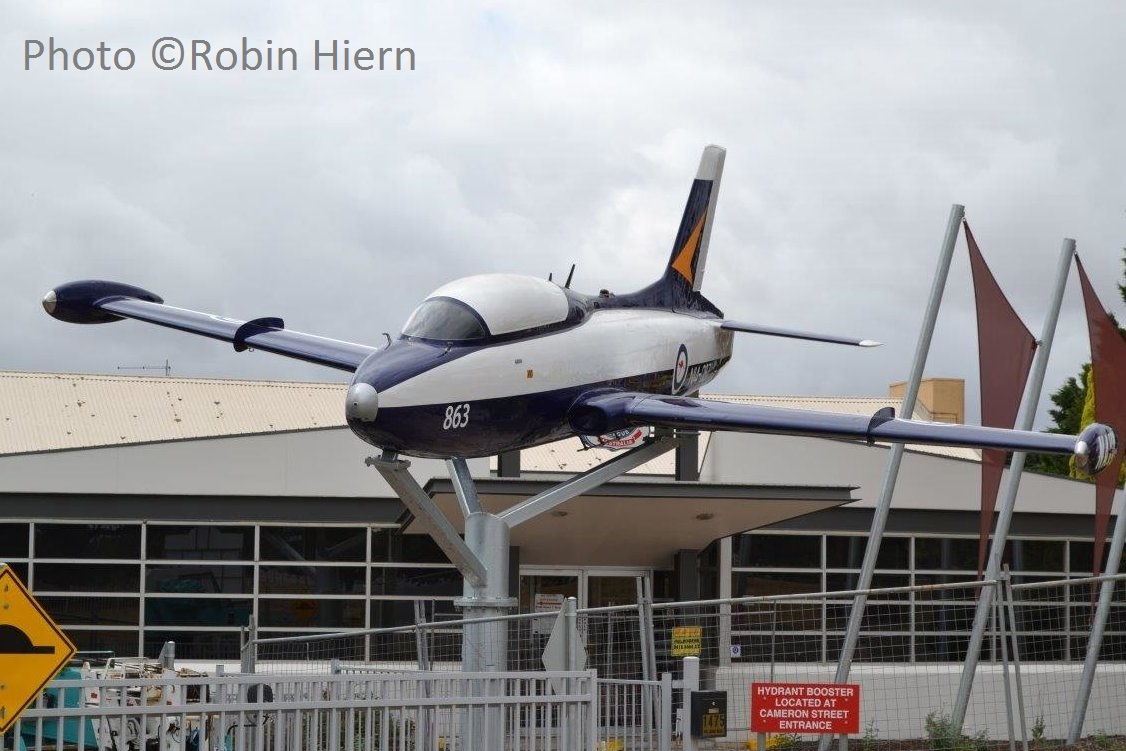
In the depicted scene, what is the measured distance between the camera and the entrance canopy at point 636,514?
2275cm

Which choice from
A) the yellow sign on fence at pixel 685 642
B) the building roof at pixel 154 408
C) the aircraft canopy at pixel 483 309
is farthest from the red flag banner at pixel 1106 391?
the building roof at pixel 154 408

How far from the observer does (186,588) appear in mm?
27219

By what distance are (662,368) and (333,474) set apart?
12914 mm

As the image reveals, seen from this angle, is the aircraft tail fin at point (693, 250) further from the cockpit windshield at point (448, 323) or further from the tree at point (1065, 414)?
the tree at point (1065, 414)

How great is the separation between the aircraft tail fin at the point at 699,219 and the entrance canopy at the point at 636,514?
437 centimetres

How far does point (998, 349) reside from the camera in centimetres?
1852

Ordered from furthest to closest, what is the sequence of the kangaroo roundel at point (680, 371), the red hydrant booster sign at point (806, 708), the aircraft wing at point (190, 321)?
1. the aircraft wing at point (190, 321)
2. the kangaroo roundel at point (680, 371)
3. the red hydrant booster sign at point (806, 708)

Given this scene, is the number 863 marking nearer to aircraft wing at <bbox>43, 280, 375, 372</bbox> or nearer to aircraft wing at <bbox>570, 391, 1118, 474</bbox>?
aircraft wing at <bbox>570, 391, 1118, 474</bbox>

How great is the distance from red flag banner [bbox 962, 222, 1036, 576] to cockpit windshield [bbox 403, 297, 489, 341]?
296 inches

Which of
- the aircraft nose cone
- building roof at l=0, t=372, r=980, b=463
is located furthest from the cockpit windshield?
building roof at l=0, t=372, r=980, b=463

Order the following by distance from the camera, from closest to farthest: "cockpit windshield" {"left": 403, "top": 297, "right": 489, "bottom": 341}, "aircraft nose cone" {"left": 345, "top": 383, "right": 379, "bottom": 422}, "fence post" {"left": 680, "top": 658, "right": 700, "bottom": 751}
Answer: "fence post" {"left": 680, "top": 658, "right": 700, "bottom": 751}, "aircraft nose cone" {"left": 345, "top": 383, "right": 379, "bottom": 422}, "cockpit windshield" {"left": 403, "top": 297, "right": 489, "bottom": 341}

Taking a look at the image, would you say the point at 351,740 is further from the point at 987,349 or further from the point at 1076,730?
the point at 987,349

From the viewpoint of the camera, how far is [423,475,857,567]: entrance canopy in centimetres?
2275

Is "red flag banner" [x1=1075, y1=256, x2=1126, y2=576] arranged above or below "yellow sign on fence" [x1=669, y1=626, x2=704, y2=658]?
above
